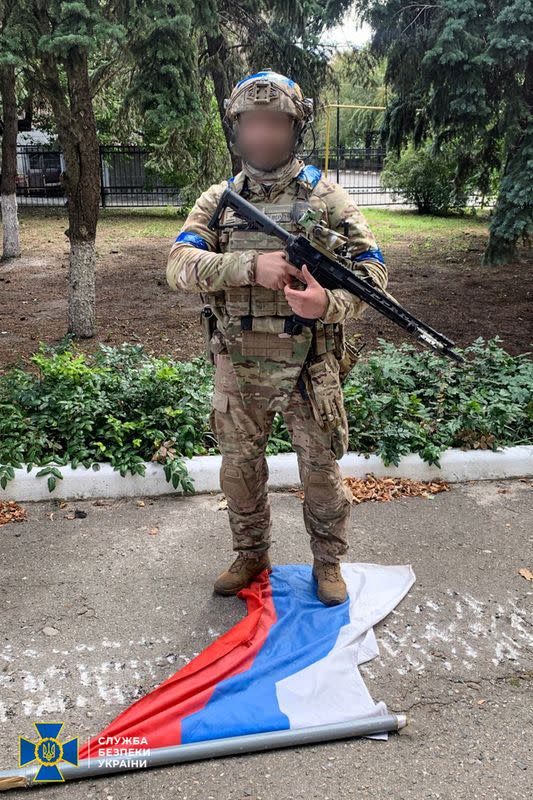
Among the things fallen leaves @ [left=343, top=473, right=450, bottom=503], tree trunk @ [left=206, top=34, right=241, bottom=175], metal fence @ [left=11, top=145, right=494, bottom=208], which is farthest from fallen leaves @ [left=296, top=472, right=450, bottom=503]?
metal fence @ [left=11, top=145, right=494, bottom=208]

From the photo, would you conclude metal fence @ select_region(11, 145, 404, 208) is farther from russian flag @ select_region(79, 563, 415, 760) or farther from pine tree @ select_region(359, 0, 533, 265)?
russian flag @ select_region(79, 563, 415, 760)

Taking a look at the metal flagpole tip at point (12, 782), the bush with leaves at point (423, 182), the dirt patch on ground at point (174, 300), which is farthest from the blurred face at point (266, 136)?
the bush with leaves at point (423, 182)

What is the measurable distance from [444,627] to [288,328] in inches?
57.0

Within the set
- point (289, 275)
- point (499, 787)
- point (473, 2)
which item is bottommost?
point (499, 787)

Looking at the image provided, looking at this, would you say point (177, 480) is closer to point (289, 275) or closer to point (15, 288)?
point (289, 275)

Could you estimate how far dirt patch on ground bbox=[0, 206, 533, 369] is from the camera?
7.14 meters

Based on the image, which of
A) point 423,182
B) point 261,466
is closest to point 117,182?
point 423,182

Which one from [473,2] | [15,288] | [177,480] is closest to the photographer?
[177,480]

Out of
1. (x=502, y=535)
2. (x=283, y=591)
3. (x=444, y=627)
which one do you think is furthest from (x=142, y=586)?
(x=502, y=535)

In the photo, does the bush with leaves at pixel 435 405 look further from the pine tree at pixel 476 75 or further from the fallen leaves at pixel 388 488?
the pine tree at pixel 476 75

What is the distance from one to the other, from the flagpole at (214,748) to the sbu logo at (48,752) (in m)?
0.02

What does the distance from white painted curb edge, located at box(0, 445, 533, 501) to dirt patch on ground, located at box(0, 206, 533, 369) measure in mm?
2440

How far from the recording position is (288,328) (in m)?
2.72

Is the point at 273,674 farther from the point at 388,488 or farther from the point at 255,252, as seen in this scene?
the point at 388,488
